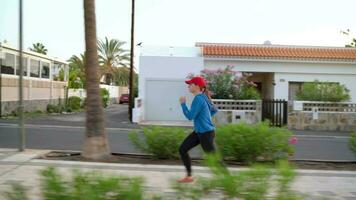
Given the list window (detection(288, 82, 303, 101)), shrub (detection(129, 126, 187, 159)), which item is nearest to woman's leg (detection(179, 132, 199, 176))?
shrub (detection(129, 126, 187, 159))

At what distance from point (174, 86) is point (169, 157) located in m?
17.0

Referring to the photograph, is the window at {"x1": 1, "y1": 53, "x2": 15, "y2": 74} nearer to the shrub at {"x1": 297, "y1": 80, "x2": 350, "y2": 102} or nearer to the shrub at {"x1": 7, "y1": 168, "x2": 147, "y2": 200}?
the shrub at {"x1": 297, "y1": 80, "x2": 350, "y2": 102}

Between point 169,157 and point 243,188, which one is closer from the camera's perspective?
point 243,188

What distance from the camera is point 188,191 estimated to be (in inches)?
159

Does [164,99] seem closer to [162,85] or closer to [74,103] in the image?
[162,85]

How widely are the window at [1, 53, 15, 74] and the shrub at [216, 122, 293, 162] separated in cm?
1859

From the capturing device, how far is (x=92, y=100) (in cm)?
1077

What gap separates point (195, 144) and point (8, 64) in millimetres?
21044

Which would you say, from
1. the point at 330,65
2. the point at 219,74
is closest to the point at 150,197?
the point at 219,74

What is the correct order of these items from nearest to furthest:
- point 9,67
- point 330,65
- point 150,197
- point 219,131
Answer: point 150,197 < point 219,131 < point 9,67 < point 330,65

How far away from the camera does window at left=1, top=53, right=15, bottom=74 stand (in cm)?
2676

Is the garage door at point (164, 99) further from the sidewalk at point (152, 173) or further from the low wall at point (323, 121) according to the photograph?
the sidewalk at point (152, 173)

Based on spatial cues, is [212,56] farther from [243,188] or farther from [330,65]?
[243,188]

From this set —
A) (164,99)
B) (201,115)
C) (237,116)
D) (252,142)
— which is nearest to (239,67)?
(164,99)
